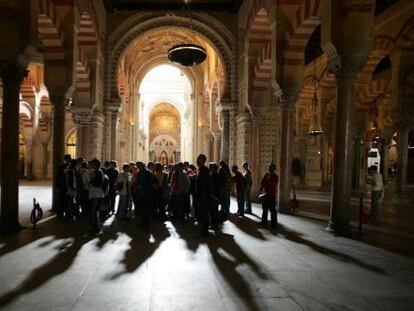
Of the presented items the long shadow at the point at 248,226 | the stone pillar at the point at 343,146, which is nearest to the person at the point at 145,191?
the long shadow at the point at 248,226

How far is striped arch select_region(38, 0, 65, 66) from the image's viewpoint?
310 inches

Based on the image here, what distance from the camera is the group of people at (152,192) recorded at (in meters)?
5.91

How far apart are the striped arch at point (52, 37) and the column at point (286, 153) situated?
4.74m

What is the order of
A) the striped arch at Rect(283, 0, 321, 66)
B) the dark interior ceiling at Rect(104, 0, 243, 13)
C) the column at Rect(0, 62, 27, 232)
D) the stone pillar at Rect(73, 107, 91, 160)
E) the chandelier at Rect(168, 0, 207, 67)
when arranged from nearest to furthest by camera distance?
the column at Rect(0, 62, 27, 232), the striped arch at Rect(283, 0, 321, 66), the chandelier at Rect(168, 0, 207, 67), the stone pillar at Rect(73, 107, 91, 160), the dark interior ceiling at Rect(104, 0, 243, 13)

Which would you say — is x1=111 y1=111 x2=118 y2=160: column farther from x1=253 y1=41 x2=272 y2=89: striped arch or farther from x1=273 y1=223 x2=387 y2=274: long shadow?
x1=273 y1=223 x2=387 y2=274: long shadow

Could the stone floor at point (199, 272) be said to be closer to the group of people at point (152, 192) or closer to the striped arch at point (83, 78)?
the group of people at point (152, 192)

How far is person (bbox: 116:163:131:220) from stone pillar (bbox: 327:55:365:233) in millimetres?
3551

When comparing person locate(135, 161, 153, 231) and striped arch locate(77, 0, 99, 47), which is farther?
striped arch locate(77, 0, 99, 47)

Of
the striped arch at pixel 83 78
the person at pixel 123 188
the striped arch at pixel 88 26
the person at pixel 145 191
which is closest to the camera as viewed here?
the person at pixel 145 191

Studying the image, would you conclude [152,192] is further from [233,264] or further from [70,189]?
[233,264]

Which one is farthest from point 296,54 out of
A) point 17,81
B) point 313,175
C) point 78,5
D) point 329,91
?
point 313,175

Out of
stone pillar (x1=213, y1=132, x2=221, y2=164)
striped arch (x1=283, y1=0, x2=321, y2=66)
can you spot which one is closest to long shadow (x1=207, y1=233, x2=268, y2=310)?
striped arch (x1=283, y1=0, x2=321, y2=66)

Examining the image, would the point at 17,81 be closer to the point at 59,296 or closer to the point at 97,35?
the point at 59,296

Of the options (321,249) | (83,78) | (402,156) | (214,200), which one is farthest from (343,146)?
(83,78)
